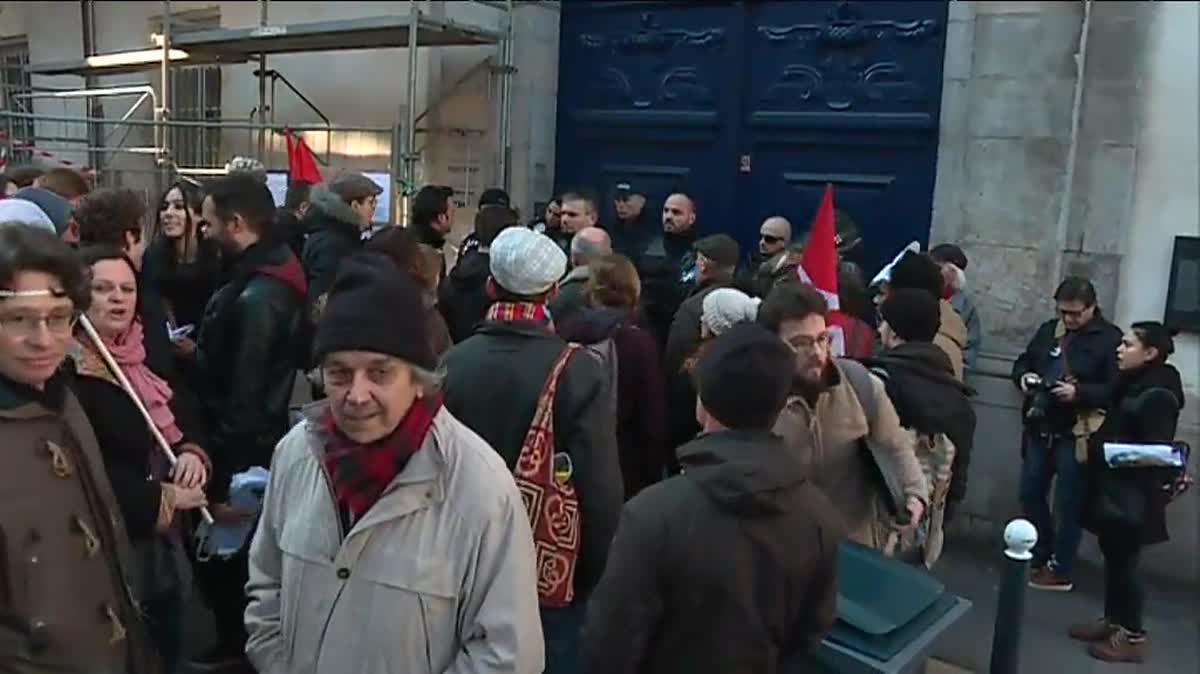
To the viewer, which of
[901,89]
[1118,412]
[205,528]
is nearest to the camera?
[205,528]

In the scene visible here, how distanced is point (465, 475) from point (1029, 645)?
158 inches

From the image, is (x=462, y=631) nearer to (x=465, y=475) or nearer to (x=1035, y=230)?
(x=465, y=475)

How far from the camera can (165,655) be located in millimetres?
3652

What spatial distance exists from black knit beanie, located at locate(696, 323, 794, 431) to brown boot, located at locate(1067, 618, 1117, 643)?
362 centimetres

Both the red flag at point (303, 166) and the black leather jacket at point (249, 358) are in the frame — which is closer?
the black leather jacket at point (249, 358)

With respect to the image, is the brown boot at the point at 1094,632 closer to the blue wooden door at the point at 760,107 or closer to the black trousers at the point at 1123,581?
the black trousers at the point at 1123,581

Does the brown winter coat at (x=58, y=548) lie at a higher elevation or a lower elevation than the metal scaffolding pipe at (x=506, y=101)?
lower

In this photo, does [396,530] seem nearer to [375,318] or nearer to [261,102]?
[375,318]

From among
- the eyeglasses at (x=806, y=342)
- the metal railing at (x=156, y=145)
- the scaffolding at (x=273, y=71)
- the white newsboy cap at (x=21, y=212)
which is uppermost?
the scaffolding at (x=273, y=71)

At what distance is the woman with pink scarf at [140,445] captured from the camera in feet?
9.34

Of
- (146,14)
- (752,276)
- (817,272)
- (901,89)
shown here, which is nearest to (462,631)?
(817,272)

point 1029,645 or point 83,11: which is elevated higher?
point 83,11

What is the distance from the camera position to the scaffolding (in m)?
7.49

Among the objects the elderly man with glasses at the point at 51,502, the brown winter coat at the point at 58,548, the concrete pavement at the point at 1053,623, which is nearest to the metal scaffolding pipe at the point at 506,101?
the concrete pavement at the point at 1053,623
